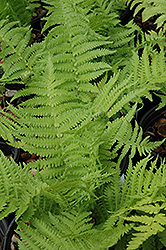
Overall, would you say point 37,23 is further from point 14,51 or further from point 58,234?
point 58,234

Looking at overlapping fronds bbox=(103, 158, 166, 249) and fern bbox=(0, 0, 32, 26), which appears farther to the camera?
fern bbox=(0, 0, 32, 26)

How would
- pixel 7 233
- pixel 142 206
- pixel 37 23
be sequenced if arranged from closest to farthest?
pixel 142 206 < pixel 7 233 < pixel 37 23

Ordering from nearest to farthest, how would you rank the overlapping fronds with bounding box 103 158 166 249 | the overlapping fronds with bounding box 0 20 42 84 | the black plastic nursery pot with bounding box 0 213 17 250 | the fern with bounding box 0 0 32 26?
1. the overlapping fronds with bounding box 103 158 166 249
2. the black plastic nursery pot with bounding box 0 213 17 250
3. the overlapping fronds with bounding box 0 20 42 84
4. the fern with bounding box 0 0 32 26

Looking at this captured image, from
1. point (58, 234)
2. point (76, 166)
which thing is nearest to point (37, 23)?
point (76, 166)

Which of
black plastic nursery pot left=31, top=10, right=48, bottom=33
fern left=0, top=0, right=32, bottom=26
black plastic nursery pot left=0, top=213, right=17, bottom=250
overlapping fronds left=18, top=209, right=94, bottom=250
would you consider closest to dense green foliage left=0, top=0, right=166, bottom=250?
overlapping fronds left=18, top=209, right=94, bottom=250

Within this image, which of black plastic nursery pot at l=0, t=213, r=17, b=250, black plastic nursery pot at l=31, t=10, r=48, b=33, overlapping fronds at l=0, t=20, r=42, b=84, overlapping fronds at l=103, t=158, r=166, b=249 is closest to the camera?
overlapping fronds at l=103, t=158, r=166, b=249

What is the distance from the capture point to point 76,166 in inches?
32.3

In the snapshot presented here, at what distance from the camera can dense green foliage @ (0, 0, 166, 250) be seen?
68 cm

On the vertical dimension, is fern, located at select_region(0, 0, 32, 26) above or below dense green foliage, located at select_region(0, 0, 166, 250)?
above

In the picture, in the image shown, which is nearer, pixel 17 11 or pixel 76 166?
pixel 76 166

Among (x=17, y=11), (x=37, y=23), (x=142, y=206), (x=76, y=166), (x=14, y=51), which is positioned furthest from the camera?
(x=37, y=23)

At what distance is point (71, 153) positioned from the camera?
0.82 metres

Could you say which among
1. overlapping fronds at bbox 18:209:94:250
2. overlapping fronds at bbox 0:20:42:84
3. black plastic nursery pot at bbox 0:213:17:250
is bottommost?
black plastic nursery pot at bbox 0:213:17:250

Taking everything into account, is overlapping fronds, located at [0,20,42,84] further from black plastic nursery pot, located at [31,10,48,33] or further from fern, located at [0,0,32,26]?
black plastic nursery pot, located at [31,10,48,33]
